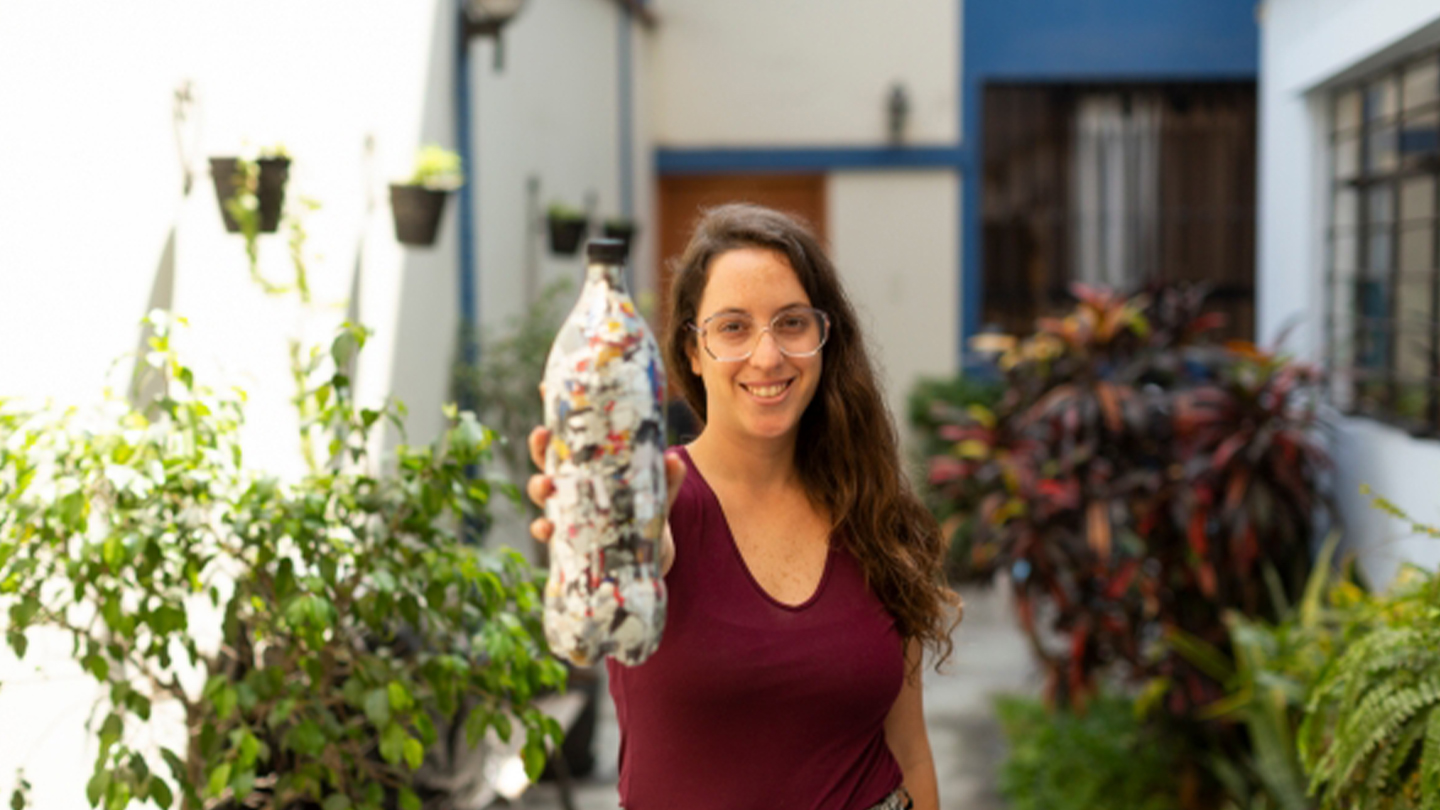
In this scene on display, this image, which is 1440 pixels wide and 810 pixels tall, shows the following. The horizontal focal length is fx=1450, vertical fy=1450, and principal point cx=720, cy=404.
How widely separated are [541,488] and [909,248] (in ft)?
27.3

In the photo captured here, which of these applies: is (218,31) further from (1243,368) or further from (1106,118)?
(1106,118)

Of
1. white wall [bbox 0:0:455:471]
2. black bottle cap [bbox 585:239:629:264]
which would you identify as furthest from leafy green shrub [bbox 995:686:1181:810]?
black bottle cap [bbox 585:239:629:264]

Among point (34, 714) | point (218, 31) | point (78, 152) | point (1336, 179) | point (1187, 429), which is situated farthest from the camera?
point (1336, 179)

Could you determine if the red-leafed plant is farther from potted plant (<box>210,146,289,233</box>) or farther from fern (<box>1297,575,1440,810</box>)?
potted plant (<box>210,146,289,233</box>)

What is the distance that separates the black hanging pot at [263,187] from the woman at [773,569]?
1.90m

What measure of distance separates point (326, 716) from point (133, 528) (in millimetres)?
525

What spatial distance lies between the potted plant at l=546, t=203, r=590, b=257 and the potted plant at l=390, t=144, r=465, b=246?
207 cm

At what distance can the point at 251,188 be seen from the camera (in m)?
3.50

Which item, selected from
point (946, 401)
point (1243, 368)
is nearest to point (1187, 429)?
point (1243, 368)

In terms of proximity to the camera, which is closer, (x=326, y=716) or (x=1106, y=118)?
(x=326, y=716)

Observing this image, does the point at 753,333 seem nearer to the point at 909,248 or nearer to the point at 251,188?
the point at 251,188

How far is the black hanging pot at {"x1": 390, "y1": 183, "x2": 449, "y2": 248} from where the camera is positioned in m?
4.42

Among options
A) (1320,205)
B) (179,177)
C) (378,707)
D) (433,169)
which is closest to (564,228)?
(433,169)

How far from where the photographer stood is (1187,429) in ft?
15.3
